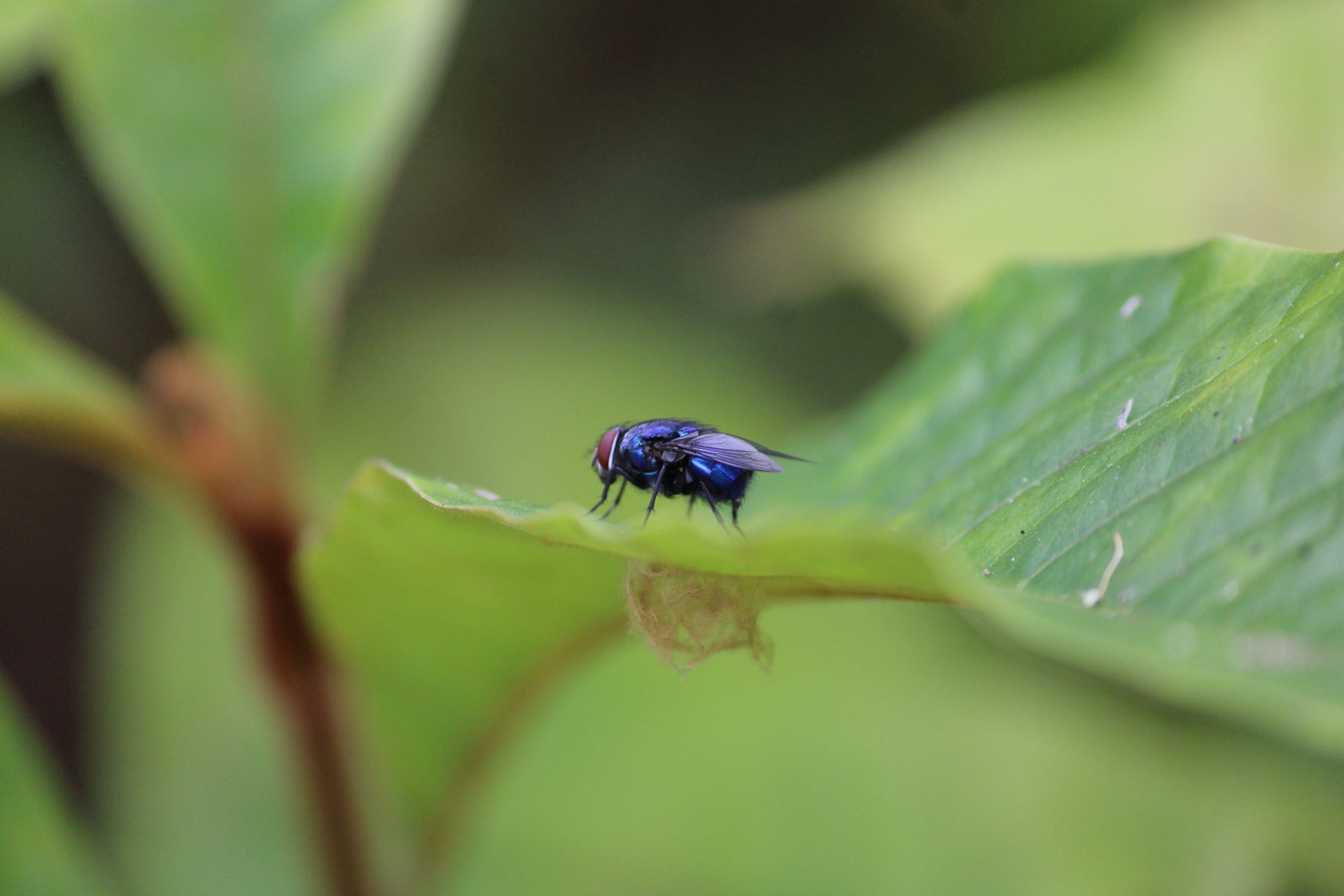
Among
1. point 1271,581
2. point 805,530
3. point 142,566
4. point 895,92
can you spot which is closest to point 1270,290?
point 1271,581

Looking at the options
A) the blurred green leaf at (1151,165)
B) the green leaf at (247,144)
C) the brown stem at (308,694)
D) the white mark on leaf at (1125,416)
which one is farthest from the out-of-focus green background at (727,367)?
the white mark on leaf at (1125,416)

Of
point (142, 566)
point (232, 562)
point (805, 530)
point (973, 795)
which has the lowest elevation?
point (805, 530)

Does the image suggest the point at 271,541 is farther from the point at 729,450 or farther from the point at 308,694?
the point at 729,450

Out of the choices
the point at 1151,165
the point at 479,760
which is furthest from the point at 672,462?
the point at 1151,165

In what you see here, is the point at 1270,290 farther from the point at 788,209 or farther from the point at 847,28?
the point at 847,28

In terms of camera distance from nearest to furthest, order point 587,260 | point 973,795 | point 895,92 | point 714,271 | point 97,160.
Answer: point 97,160 < point 973,795 < point 895,92 < point 714,271 < point 587,260

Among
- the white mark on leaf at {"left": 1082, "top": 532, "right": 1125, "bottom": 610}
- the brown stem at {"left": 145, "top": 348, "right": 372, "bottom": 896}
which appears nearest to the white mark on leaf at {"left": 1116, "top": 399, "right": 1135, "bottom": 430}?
the white mark on leaf at {"left": 1082, "top": 532, "right": 1125, "bottom": 610}
